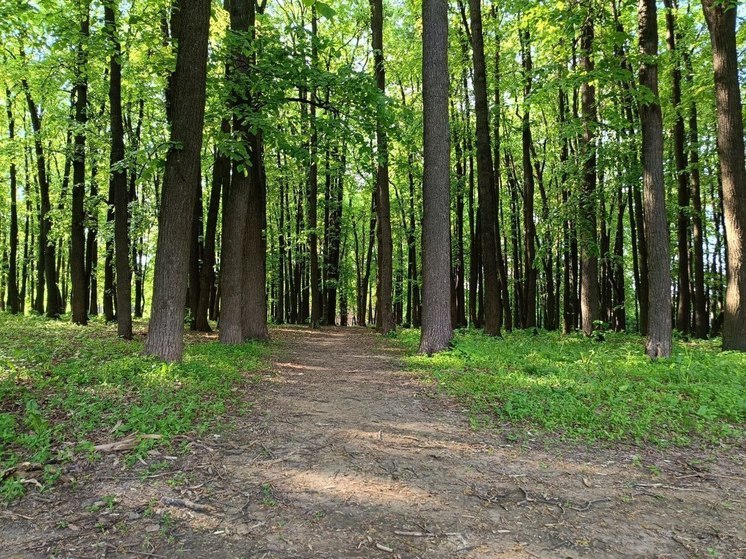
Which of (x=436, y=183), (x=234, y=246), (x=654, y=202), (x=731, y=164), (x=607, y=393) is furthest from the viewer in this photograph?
(x=234, y=246)

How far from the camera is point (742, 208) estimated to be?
8.89m

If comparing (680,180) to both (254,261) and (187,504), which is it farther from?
(187,504)

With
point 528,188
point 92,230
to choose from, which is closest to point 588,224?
point 528,188

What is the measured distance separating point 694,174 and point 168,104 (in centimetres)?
1604

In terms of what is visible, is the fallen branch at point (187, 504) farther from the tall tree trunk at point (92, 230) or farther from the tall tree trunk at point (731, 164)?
the tall tree trunk at point (92, 230)

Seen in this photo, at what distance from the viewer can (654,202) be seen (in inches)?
337

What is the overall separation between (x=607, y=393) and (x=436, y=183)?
508 centimetres

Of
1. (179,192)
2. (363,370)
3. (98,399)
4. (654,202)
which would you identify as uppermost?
(654,202)

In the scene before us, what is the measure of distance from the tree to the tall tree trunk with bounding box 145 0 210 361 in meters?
4.26

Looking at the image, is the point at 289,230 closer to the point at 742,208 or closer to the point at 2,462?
the point at 742,208

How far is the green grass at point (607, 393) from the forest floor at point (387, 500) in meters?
0.38

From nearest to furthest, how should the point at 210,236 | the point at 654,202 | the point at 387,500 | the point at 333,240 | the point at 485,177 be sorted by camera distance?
the point at 387,500 < the point at 654,202 < the point at 485,177 < the point at 210,236 < the point at 333,240

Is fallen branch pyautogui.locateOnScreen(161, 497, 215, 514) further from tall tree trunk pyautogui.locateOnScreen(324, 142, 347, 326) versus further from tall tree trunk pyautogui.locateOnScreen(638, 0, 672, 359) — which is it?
tall tree trunk pyautogui.locateOnScreen(324, 142, 347, 326)

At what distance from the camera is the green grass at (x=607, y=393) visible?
471 centimetres
